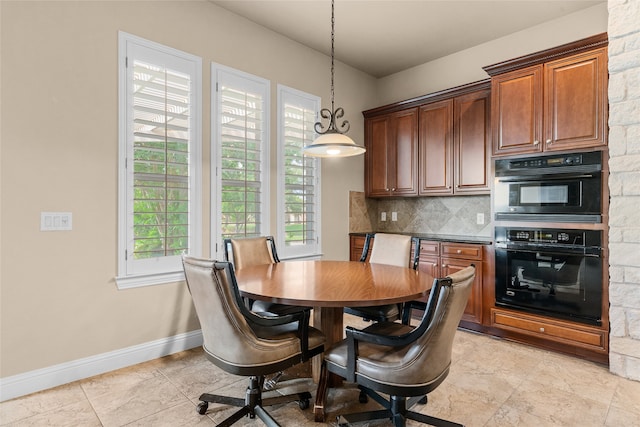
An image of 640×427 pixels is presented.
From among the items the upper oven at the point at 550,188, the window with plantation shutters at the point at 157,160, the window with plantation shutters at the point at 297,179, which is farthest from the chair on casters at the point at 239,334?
the upper oven at the point at 550,188

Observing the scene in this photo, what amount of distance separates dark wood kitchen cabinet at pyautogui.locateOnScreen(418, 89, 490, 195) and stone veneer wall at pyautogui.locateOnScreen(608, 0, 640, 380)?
3.61 feet

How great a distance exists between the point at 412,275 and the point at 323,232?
6.38 feet

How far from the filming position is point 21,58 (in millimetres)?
2203

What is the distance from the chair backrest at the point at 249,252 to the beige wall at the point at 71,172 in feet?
1.08

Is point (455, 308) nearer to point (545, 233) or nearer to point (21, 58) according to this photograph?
point (545, 233)

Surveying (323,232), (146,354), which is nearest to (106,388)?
(146,354)

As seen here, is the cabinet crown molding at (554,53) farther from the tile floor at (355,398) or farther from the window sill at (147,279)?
the window sill at (147,279)

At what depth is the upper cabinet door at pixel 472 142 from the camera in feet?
11.7

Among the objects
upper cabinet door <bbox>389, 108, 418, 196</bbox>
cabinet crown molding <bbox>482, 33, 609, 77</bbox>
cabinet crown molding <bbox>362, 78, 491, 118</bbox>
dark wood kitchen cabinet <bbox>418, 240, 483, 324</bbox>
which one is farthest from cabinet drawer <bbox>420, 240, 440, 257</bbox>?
cabinet crown molding <bbox>482, 33, 609, 77</bbox>

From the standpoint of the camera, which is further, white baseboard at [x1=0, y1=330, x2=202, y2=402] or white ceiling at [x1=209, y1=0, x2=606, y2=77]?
white ceiling at [x1=209, y1=0, x2=606, y2=77]

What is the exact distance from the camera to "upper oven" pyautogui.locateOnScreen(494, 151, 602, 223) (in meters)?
2.70

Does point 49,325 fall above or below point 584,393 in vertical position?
above

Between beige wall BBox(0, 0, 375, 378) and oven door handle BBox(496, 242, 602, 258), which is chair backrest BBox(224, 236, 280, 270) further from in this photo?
oven door handle BBox(496, 242, 602, 258)

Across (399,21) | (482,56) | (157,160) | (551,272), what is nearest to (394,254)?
(551,272)
